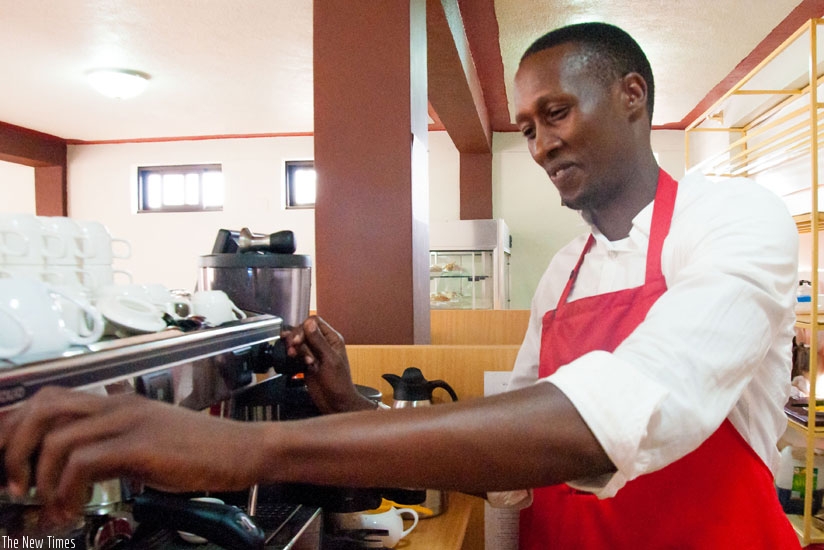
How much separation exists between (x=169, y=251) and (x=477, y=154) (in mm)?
3176

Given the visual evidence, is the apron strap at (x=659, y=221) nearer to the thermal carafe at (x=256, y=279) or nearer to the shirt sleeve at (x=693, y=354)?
the shirt sleeve at (x=693, y=354)

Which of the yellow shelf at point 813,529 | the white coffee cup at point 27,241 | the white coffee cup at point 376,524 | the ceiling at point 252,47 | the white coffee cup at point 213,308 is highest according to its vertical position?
the ceiling at point 252,47

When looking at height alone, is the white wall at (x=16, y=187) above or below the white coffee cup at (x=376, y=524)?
above

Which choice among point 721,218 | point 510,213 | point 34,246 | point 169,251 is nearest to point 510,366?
point 721,218

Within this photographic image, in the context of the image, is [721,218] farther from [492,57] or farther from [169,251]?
[169,251]

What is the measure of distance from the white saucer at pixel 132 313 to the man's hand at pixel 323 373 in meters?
0.32

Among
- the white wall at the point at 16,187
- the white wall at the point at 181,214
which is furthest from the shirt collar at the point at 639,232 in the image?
the white wall at the point at 16,187

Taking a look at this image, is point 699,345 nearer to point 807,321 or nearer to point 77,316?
point 77,316

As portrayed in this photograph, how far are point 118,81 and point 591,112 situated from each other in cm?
387

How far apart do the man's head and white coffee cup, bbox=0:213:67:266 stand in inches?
26.4

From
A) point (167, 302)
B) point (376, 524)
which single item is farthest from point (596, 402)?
point (376, 524)

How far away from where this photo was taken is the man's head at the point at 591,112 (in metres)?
0.89

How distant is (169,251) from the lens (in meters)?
6.14

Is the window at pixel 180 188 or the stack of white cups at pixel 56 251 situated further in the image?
the window at pixel 180 188
